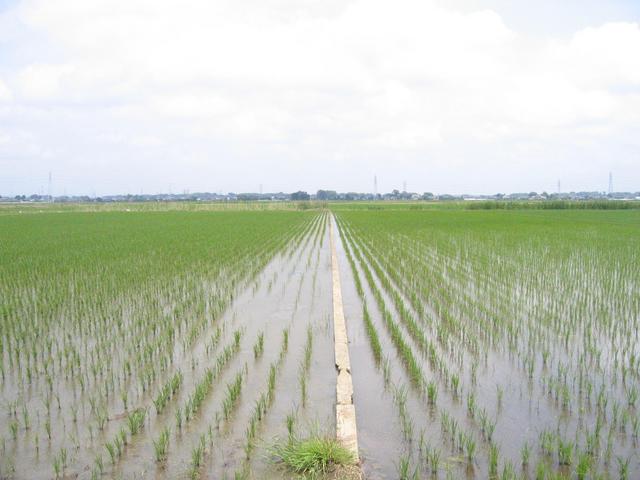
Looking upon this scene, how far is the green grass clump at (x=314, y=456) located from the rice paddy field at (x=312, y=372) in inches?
3.6

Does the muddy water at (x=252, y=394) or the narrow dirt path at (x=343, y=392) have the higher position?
the narrow dirt path at (x=343, y=392)

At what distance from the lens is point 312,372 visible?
17.4ft

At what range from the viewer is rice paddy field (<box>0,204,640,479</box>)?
11.6 ft

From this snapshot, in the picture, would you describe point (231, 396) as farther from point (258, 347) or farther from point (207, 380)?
point (258, 347)

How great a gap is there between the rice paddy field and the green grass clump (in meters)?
0.09

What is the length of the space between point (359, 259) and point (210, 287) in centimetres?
583

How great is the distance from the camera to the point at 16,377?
16.8 ft

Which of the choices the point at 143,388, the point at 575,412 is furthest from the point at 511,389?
the point at 143,388

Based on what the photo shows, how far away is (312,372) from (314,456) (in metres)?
1.95

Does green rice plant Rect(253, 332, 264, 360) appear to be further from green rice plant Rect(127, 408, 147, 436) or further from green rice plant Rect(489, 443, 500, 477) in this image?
green rice plant Rect(489, 443, 500, 477)

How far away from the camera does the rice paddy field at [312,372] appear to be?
11.6 ft

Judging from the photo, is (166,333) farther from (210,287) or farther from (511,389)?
(511,389)

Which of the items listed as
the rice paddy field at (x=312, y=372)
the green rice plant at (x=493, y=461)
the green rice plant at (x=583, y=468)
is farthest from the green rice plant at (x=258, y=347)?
the green rice plant at (x=583, y=468)

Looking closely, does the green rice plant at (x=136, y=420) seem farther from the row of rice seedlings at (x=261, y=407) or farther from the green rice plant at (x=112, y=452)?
the row of rice seedlings at (x=261, y=407)
